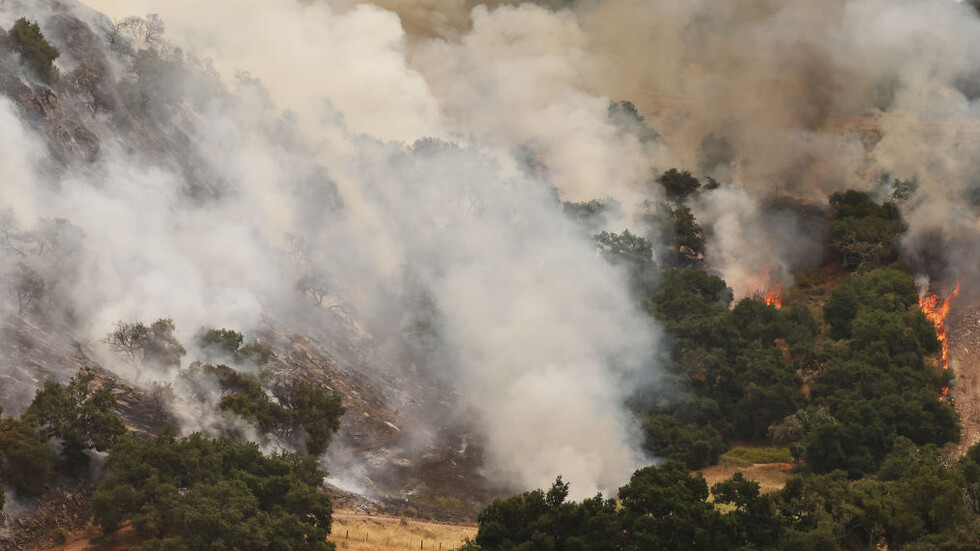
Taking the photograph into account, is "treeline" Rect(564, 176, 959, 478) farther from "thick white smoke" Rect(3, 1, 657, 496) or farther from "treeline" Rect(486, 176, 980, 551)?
"thick white smoke" Rect(3, 1, 657, 496)

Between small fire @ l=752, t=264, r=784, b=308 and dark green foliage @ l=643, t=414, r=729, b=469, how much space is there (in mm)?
24048

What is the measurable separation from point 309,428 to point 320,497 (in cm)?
1047

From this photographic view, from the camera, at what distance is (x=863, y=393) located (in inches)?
2554

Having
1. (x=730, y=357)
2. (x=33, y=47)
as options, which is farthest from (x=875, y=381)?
(x=33, y=47)

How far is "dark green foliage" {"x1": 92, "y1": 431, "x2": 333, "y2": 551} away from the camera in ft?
129

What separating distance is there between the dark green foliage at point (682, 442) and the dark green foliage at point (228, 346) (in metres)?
20.6

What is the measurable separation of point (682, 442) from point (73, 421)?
31584mm

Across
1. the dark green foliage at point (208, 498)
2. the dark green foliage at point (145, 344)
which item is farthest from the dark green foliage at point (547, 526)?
the dark green foliage at point (145, 344)

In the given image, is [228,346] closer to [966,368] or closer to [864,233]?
[966,368]

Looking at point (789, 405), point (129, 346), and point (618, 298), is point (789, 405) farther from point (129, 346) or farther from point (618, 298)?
point (129, 346)

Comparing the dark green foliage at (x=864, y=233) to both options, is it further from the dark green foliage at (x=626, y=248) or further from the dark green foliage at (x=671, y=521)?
the dark green foliage at (x=671, y=521)

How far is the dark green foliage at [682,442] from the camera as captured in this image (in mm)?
61719

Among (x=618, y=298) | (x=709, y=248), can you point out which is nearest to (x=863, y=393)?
(x=618, y=298)

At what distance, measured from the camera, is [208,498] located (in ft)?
131
